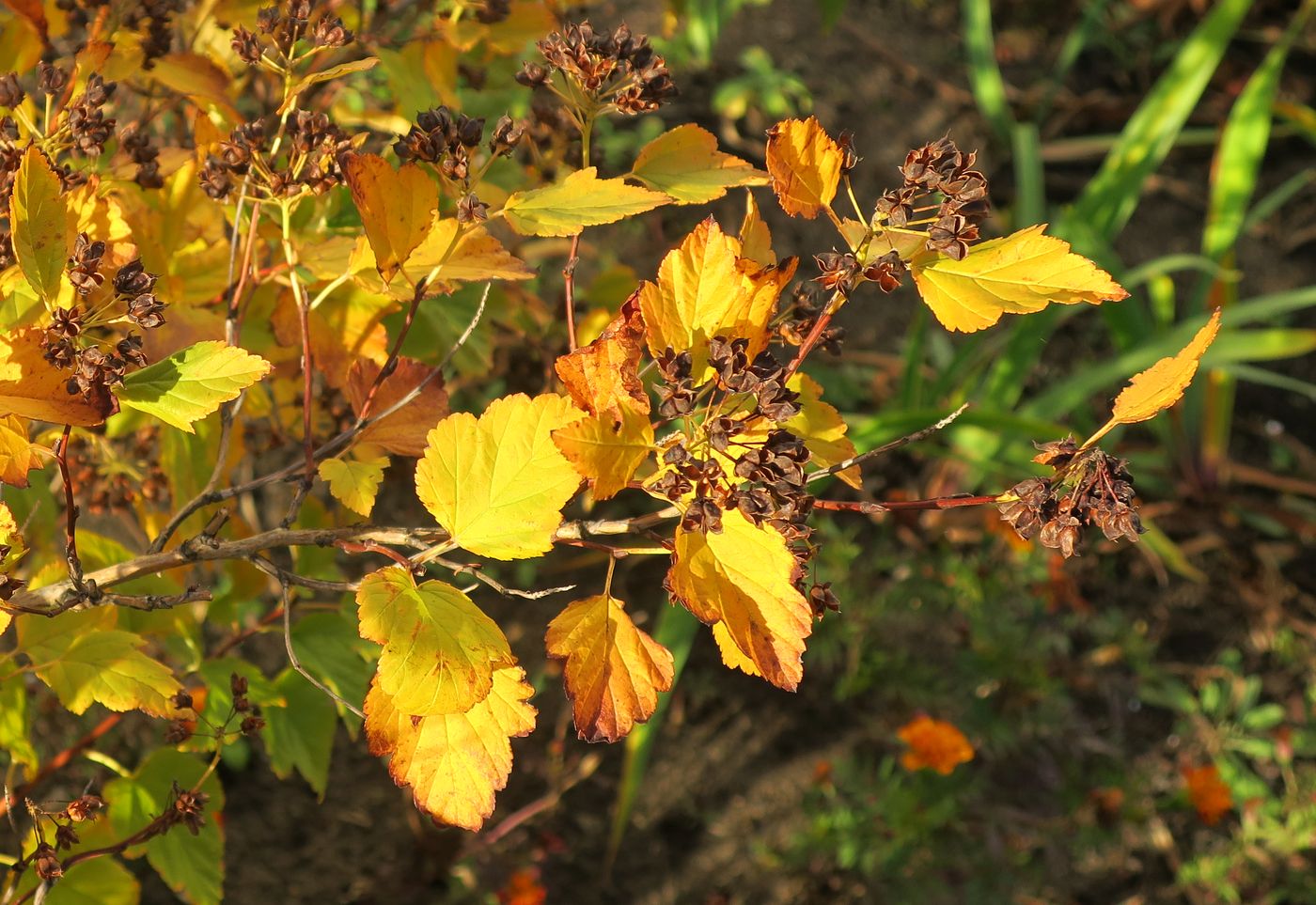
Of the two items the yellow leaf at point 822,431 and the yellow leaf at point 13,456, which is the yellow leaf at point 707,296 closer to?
the yellow leaf at point 822,431

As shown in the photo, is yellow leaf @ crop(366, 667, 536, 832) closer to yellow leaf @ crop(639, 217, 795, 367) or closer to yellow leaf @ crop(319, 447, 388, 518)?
yellow leaf @ crop(319, 447, 388, 518)

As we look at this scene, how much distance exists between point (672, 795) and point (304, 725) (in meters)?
1.02

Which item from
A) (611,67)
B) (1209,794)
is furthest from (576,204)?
(1209,794)

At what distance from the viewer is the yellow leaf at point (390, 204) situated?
66 centimetres

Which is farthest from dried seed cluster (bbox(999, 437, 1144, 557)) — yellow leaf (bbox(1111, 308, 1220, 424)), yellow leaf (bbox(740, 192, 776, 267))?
yellow leaf (bbox(740, 192, 776, 267))

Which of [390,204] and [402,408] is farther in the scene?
[402,408]

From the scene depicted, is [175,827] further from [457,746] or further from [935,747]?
[935,747]

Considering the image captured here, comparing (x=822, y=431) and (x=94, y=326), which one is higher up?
(x=94, y=326)

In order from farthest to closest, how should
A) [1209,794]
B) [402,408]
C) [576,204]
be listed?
[1209,794], [402,408], [576,204]

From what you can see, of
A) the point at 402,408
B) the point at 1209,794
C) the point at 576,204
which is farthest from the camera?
the point at 1209,794

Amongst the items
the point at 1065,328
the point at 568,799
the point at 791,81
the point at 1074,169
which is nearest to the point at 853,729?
the point at 568,799

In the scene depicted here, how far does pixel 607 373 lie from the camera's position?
0.62 meters

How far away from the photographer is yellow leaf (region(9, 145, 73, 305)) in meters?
0.60

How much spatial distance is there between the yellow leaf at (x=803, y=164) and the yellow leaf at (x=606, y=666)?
0.28 m
